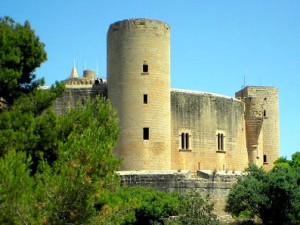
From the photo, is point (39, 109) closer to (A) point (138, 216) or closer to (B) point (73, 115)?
(B) point (73, 115)

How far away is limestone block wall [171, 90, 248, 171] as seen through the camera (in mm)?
38875

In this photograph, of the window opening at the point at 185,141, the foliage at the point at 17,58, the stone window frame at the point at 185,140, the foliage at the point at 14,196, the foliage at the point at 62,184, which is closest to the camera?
the foliage at the point at 14,196

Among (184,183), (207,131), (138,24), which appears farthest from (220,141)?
(184,183)

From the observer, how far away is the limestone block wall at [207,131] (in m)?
38.9

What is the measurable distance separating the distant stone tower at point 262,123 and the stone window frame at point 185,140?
17.9 ft

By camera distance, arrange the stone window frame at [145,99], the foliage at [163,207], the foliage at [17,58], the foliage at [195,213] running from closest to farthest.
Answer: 1. the foliage at [17,58]
2. the foliage at [195,213]
3. the foliage at [163,207]
4. the stone window frame at [145,99]

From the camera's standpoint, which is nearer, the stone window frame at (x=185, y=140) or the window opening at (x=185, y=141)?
the stone window frame at (x=185, y=140)

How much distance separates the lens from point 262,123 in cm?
4381

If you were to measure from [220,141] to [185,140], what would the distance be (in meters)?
2.82

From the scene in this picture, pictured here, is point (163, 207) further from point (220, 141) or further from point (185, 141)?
point (220, 141)

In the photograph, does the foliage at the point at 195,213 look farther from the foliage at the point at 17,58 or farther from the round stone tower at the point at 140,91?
the round stone tower at the point at 140,91

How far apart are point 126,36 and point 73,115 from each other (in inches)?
630

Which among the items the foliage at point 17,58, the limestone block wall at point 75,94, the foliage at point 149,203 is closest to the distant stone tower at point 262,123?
the limestone block wall at point 75,94

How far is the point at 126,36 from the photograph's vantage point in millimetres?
36062
